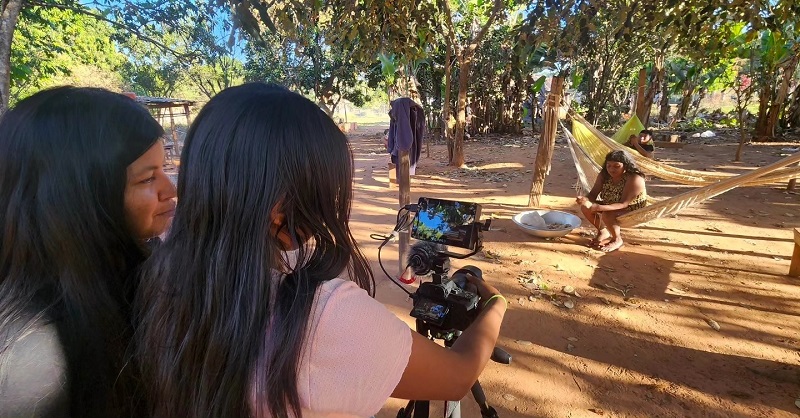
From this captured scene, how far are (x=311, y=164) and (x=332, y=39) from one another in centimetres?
244

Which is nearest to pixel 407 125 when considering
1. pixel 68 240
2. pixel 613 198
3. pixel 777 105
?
pixel 613 198

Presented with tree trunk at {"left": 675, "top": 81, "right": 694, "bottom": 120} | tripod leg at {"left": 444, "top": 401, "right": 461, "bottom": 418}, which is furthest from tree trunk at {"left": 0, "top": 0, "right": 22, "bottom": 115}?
tree trunk at {"left": 675, "top": 81, "right": 694, "bottom": 120}

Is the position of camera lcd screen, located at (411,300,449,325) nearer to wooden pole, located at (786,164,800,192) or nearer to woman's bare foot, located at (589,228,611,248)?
woman's bare foot, located at (589,228,611,248)

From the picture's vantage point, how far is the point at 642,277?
3039 millimetres

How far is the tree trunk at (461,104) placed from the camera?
6.80 meters

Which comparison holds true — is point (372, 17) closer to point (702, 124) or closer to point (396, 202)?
point (396, 202)

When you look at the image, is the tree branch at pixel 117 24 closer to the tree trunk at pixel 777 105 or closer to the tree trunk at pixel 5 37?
the tree trunk at pixel 5 37

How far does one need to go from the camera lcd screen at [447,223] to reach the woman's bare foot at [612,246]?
2845mm

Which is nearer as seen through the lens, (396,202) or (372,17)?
(372,17)

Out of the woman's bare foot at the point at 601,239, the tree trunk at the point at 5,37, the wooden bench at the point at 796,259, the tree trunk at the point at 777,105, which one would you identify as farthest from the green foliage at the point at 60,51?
the tree trunk at the point at 777,105

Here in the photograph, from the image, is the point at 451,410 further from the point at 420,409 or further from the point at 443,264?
the point at 443,264

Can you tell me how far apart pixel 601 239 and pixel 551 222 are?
0.50 meters

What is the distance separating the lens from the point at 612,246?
3.52m

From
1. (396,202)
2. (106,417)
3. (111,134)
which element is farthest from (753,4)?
(396,202)
